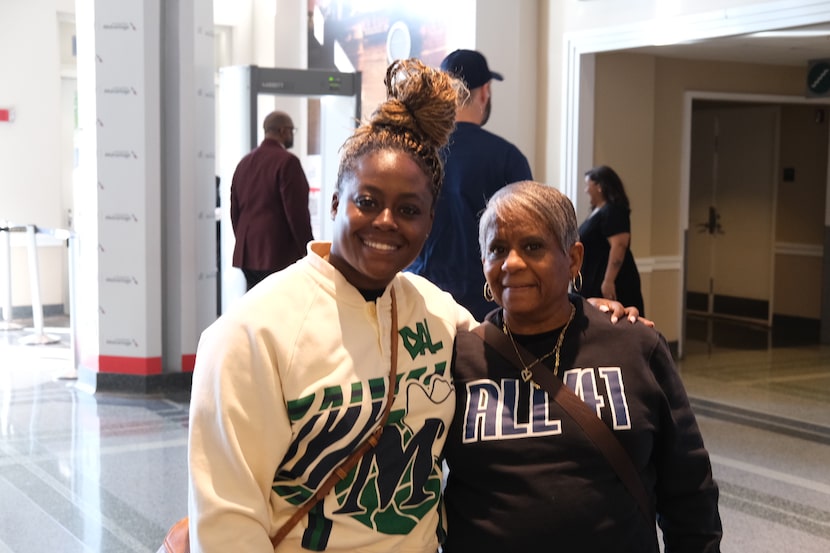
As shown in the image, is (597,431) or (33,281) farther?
(33,281)

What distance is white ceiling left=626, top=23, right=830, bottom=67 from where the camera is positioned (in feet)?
24.6

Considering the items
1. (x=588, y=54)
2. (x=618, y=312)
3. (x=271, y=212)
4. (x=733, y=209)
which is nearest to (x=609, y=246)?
(x=588, y=54)

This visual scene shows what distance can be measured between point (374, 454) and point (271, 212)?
16.3ft

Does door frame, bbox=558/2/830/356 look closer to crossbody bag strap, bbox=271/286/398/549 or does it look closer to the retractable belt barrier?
the retractable belt barrier

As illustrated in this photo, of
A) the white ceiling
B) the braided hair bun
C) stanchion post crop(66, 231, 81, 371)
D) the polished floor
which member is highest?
the white ceiling

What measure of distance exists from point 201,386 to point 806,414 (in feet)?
18.9

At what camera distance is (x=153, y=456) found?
525 centimetres

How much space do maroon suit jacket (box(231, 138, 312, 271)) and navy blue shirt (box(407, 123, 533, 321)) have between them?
129 inches

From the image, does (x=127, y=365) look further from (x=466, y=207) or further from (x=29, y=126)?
(x=29, y=126)

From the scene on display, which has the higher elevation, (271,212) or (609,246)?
(271,212)

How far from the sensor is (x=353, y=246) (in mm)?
1705

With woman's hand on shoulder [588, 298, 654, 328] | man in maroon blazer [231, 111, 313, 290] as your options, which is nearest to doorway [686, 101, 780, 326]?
man in maroon blazer [231, 111, 313, 290]

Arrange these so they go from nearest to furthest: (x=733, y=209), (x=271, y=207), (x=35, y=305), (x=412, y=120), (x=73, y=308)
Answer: (x=412, y=120) < (x=271, y=207) < (x=73, y=308) < (x=35, y=305) < (x=733, y=209)

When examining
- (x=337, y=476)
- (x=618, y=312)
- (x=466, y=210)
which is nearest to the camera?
(x=337, y=476)
